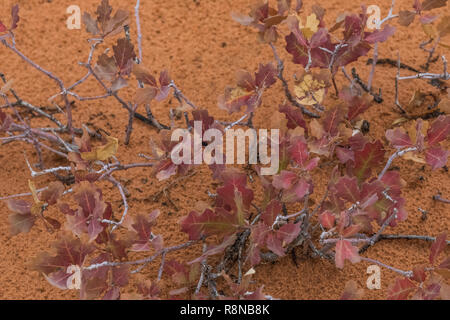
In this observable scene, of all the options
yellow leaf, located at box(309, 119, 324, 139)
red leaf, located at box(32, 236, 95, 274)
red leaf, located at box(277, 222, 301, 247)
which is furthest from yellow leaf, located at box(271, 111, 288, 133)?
red leaf, located at box(32, 236, 95, 274)

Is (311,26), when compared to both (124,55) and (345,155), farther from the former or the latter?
(124,55)

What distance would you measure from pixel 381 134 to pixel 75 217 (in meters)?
0.92

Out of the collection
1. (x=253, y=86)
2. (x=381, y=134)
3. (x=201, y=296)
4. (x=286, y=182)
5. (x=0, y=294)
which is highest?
(x=253, y=86)

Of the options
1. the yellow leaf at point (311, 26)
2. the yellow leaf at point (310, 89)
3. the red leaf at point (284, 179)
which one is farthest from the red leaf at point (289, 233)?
the yellow leaf at point (311, 26)

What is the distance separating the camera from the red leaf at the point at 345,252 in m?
1.16

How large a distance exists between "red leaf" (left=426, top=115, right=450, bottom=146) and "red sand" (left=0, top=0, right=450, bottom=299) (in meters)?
0.29

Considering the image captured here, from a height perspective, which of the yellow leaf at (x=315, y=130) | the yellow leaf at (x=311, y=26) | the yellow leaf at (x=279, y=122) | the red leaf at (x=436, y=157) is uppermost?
the yellow leaf at (x=311, y=26)

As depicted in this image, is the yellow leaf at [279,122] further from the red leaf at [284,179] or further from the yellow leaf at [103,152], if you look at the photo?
the yellow leaf at [103,152]

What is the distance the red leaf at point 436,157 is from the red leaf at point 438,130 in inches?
0.8

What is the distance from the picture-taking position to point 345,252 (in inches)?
46.1

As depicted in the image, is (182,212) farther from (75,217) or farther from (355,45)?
(355,45)

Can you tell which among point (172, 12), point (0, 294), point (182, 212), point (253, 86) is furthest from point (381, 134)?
point (0, 294)

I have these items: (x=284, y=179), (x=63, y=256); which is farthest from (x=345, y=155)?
(x=63, y=256)

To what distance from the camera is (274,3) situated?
219 centimetres
